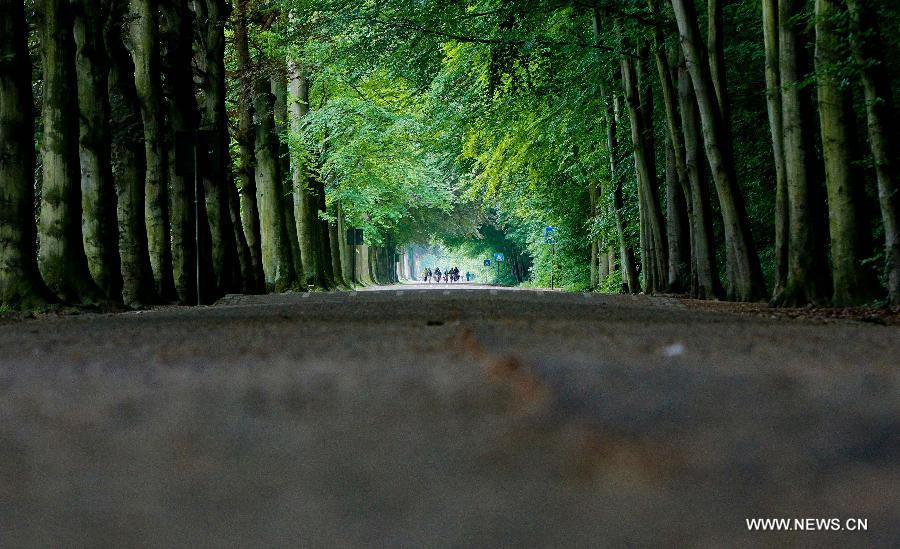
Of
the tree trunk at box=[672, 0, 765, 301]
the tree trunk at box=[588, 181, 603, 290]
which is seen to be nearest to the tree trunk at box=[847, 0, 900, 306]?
the tree trunk at box=[672, 0, 765, 301]

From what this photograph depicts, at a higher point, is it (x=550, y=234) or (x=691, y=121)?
(x=691, y=121)

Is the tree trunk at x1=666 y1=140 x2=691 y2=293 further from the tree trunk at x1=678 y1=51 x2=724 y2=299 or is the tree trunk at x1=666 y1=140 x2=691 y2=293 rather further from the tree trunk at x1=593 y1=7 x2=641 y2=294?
the tree trunk at x1=593 y1=7 x2=641 y2=294

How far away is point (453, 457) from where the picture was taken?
1.83 m

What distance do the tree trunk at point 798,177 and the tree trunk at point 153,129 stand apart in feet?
30.4

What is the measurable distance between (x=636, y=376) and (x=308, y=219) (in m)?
32.0

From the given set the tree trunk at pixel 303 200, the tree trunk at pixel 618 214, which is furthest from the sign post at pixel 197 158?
the tree trunk at pixel 303 200

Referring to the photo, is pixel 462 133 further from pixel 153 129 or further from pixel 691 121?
pixel 153 129

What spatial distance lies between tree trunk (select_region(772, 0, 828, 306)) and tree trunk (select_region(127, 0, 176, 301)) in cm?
925

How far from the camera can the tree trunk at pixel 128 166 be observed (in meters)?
16.5

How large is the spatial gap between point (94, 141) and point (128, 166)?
2.46 meters

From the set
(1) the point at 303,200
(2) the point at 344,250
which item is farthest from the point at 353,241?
(1) the point at 303,200

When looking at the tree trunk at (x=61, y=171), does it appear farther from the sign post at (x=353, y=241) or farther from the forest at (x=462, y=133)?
the sign post at (x=353, y=241)

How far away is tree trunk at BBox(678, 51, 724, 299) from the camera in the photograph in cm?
1906

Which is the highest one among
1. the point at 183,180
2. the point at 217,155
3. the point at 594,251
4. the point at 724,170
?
the point at 217,155
